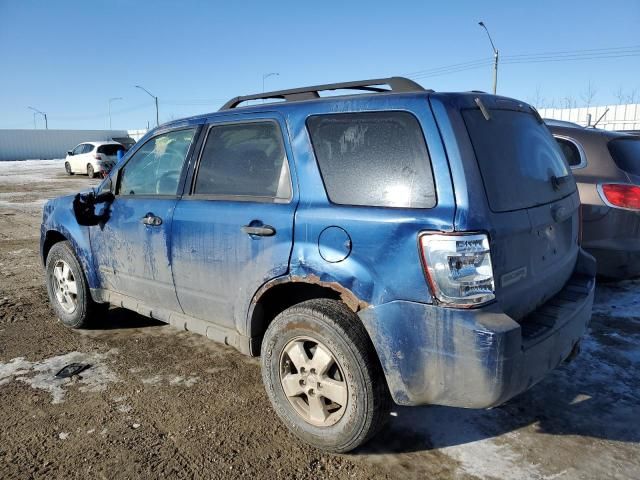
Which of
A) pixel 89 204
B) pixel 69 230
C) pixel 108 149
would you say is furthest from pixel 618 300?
pixel 108 149

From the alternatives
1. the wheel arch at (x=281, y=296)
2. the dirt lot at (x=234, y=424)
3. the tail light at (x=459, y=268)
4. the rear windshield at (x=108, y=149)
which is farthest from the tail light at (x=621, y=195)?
the rear windshield at (x=108, y=149)

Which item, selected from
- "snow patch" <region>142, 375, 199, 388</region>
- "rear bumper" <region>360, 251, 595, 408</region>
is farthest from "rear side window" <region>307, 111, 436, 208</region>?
"snow patch" <region>142, 375, 199, 388</region>

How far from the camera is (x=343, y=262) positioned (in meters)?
2.59

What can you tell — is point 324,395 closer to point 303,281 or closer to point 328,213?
point 303,281

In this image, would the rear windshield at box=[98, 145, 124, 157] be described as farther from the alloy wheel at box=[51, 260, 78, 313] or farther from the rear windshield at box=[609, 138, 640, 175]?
the rear windshield at box=[609, 138, 640, 175]

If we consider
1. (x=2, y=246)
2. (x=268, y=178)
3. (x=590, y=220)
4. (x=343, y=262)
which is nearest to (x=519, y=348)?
(x=343, y=262)

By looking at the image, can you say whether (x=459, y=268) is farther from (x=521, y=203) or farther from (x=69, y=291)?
(x=69, y=291)

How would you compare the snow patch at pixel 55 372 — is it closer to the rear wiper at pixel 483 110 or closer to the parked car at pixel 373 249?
the parked car at pixel 373 249

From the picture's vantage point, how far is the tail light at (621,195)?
474 cm

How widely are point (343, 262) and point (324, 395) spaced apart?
0.73 metres

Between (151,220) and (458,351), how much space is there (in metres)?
2.36

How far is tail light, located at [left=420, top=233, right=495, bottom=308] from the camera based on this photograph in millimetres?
2287

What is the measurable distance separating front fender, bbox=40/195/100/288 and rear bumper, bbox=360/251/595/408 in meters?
2.84

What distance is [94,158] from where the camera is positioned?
23281 millimetres
